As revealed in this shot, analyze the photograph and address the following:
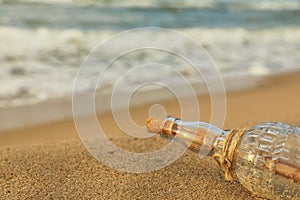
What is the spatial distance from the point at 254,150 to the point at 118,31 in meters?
6.07

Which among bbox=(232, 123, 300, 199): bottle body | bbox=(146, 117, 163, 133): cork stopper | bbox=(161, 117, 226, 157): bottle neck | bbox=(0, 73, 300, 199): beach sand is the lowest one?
bbox=(0, 73, 300, 199): beach sand

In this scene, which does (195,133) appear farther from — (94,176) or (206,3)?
(206,3)

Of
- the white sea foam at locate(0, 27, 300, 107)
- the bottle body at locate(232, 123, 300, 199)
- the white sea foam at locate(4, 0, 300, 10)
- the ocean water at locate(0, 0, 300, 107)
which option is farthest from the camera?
the white sea foam at locate(4, 0, 300, 10)

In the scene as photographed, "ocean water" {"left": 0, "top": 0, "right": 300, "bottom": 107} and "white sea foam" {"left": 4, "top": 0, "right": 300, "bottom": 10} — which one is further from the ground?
"white sea foam" {"left": 4, "top": 0, "right": 300, "bottom": 10}

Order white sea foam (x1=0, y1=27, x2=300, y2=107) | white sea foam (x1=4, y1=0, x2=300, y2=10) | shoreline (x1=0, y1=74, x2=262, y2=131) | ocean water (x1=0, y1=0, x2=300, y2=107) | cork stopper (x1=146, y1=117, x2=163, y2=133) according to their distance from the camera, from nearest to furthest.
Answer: cork stopper (x1=146, y1=117, x2=163, y2=133)
shoreline (x1=0, y1=74, x2=262, y2=131)
white sea foam (x1=0, y1=27, x2=300, y2=107)
ocean water (x1=0, y1=0, x2=300, y2=107)
white sea foam (x1=4, y1=0, x2=300, y2=10)

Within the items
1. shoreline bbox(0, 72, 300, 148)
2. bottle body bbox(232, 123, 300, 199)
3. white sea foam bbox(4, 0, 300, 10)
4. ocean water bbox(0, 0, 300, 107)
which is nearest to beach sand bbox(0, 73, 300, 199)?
shoreline bbox(0, 72, 300, 148)

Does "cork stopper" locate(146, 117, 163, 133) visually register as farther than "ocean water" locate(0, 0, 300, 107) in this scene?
No

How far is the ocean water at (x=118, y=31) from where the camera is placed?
4.18 m

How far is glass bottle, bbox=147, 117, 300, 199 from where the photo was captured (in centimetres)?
139

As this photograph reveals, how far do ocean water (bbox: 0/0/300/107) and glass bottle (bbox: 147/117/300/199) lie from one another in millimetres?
2280

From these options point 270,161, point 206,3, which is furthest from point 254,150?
point 206,3

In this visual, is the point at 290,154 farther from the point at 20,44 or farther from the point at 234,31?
the point at 234,31

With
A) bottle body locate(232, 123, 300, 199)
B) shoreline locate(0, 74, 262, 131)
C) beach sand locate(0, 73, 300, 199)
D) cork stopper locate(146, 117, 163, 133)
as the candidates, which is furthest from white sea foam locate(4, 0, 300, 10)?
bottle body locate(232, 123, 300, 199)

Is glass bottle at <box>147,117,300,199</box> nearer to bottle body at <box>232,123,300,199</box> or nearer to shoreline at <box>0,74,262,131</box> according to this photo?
bottle body at <box>232,123,300,199</box>
